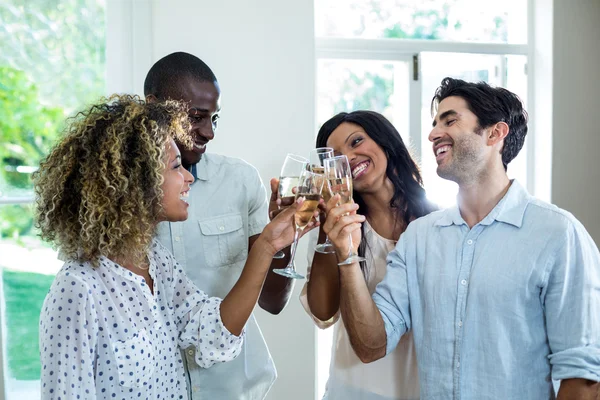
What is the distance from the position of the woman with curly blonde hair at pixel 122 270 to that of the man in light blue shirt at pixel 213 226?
24cm

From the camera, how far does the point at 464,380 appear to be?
1.52 meters

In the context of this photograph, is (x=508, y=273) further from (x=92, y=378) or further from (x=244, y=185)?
(x=92, y=378)

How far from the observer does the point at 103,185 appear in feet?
4.31

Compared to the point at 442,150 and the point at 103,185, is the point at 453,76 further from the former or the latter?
the point at 103,185

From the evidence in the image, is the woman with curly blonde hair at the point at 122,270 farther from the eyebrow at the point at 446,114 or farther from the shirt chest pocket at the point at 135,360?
the eyebrow at the point at 446,114

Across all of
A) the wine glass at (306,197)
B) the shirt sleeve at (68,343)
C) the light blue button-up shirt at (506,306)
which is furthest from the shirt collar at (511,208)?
the shirt sleeve at (68,343)

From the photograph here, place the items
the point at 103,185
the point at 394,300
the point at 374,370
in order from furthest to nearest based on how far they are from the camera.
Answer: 1. the point at 374,370
2. the point at 394,300
3. the point at 103,185

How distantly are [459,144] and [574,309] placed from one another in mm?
543

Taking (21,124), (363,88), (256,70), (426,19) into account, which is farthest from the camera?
(426,19)

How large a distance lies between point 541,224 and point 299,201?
623mm

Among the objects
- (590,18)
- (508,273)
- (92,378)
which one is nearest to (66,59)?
(92,378)

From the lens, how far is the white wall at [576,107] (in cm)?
367

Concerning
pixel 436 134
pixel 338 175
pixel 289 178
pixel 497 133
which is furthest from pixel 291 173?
pixel 497 133

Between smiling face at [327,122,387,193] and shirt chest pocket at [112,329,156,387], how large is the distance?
89 centimetres
